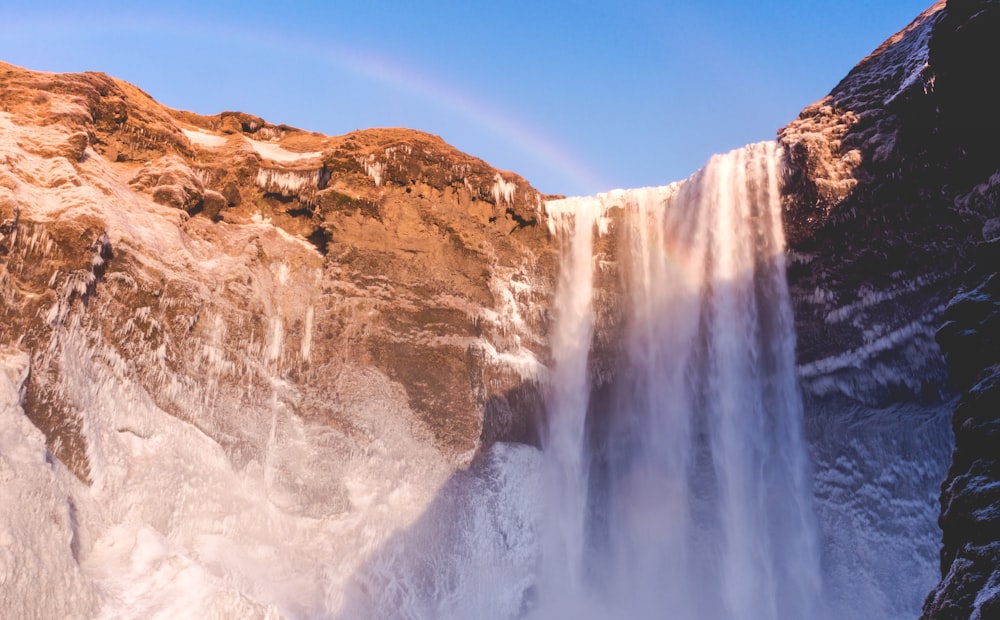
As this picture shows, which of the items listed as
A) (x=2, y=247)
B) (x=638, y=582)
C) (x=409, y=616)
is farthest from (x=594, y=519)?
(x=2, y=247)

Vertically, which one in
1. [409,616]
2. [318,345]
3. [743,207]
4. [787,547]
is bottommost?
[409,616]

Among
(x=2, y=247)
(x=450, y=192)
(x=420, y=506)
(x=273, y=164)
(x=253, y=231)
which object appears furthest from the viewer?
(x=450, y=192)

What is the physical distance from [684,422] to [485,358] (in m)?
5.47

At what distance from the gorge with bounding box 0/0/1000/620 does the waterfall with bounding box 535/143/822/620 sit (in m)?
0.07

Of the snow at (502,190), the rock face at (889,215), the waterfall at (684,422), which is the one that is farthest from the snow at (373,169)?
the rock face at (889,215)

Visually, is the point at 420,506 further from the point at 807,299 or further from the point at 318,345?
the point at 807,299

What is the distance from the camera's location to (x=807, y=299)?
17984mm

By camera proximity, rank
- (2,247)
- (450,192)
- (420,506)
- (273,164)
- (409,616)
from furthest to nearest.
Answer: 1. (450,192)
2. (273,164)
3. (420,506)
4. (409,616)
5. (2,247)

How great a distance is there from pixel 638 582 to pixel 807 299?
799 cm

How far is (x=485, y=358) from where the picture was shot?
709 inches

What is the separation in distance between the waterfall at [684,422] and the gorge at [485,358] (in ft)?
0.23

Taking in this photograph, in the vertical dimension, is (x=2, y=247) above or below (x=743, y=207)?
below

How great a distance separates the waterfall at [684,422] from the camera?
17656 mm

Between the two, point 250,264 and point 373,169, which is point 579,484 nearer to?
point 373,169
